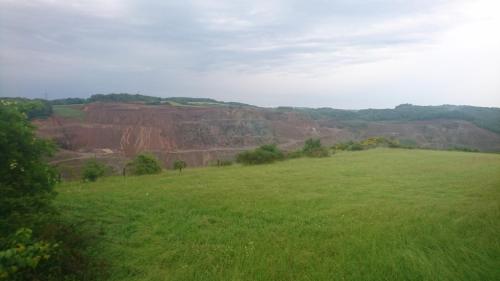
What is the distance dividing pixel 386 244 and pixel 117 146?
5509 centimetres

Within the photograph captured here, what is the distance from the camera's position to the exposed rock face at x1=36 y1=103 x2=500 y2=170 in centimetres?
5509

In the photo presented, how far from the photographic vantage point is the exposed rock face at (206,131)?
55094 millimetres

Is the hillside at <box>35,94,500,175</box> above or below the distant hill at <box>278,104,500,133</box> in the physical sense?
below

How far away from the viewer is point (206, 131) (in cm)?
6656

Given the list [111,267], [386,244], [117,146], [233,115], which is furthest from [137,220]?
[233,115]

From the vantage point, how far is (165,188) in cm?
1405

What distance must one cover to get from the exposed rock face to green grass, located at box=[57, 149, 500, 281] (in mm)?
41185

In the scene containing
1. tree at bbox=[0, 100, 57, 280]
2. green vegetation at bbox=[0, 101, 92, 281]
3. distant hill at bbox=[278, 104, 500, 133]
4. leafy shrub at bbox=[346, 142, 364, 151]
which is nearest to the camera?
green vegetation at bbox=[0, 101, 92, 281]

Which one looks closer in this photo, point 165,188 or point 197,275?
point 197,275

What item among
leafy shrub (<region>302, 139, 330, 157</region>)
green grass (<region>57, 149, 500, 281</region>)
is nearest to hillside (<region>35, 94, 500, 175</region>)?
leafy shrub (<region>302, 139, 330, 157</region>)

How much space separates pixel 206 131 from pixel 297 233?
60.0m

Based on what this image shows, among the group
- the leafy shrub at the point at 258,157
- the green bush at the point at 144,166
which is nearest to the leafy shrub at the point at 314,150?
the leafy shrub at the point at 258,157

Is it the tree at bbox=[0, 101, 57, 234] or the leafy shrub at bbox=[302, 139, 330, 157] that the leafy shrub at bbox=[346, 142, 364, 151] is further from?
the tree at bbox=[0, 101, 57, 234]

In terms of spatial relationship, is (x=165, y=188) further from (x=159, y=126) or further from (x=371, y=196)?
(x=159, y=126)
